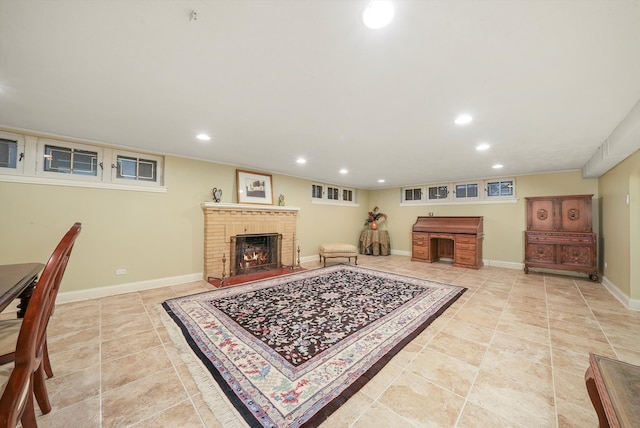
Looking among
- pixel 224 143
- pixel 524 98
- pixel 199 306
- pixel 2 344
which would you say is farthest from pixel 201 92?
pixel 524 98

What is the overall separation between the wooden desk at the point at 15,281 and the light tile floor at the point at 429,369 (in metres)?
0.77

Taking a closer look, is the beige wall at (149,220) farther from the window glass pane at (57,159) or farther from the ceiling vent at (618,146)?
the ceiling vent at (618,146)

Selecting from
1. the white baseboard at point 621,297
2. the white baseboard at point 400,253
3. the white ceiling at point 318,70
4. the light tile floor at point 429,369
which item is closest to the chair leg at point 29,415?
the light tile floor at point 429,369

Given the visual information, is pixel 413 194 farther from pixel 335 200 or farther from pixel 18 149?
pixel 18 149

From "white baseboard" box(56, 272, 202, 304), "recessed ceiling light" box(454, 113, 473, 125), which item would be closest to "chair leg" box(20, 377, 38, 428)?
"white baseboard" box(56, 272, 202, 304)

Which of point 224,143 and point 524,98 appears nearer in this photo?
point 524,98

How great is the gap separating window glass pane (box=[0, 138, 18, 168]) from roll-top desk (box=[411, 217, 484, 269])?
7.49 m

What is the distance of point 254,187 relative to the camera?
5051 mm

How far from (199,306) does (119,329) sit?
2.58 feet

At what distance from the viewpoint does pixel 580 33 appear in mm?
1308

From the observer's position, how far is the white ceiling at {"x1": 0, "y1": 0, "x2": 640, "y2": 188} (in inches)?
48.3

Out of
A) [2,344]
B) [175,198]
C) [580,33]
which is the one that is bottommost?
[2,344]

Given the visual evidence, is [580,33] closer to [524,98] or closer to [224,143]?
[524,98]

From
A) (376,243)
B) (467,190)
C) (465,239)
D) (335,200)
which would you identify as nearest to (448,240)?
(465,239)
